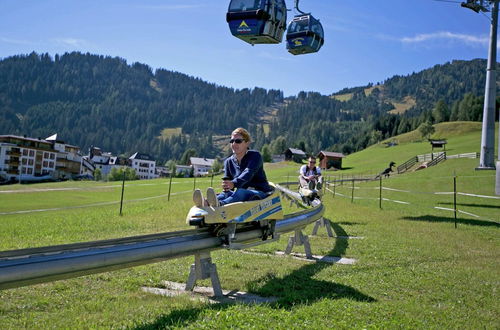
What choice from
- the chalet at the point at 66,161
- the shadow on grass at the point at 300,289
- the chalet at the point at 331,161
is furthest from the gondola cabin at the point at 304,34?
the chalet at the point at 66,161

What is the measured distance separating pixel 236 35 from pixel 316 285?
43.0 feet

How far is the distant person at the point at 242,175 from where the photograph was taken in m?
6.78

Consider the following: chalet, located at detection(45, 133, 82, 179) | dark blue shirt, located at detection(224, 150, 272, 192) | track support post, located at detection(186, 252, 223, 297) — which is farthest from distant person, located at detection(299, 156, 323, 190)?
chalet, located at detection(45, 133, 82, 179)

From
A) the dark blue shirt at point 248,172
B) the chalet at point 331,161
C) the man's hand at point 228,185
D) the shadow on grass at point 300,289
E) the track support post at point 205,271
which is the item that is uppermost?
the chalet at point 331,161

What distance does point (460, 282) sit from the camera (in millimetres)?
7523

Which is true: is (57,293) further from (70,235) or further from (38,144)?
(38,144)

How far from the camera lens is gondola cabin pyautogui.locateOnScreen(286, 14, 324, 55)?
63.7ft

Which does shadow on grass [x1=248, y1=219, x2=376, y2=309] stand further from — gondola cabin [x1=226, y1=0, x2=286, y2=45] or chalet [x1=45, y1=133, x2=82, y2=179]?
chalet [x1=45, y1=133, x2=82, y2=179]

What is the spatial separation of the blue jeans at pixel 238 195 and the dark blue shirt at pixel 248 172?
164 millimetres

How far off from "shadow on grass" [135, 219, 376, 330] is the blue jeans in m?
1.40

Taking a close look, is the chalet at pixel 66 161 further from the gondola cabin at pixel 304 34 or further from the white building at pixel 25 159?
the gondola cabin at pixel 304 34

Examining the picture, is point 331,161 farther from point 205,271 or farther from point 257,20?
point 205,271

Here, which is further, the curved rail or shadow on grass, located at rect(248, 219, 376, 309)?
shadow on grass, located at rect(248, 219, 376, 309)

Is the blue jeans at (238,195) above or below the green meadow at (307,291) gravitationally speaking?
above
